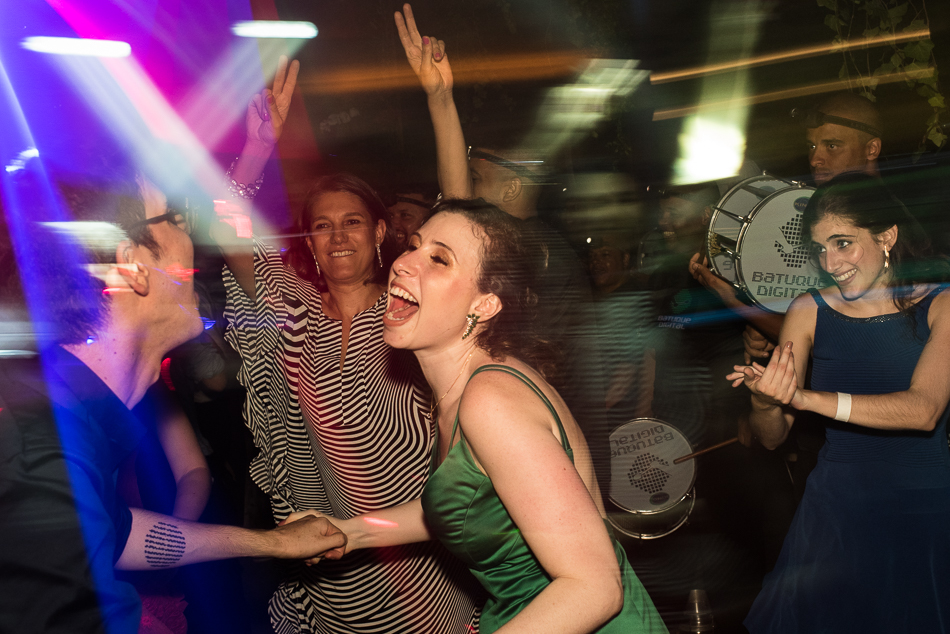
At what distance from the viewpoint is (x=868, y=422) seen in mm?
1342

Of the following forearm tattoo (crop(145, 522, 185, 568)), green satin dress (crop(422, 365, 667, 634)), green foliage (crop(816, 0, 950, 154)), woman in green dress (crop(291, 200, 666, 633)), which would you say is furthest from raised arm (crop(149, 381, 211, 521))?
green foliage (crop(816, 0, 950, 154))

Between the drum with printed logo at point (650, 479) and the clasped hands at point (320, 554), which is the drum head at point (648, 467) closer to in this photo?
the drum with printed logo at point (650, 479)

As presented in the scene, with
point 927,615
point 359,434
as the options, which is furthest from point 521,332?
point 927,615

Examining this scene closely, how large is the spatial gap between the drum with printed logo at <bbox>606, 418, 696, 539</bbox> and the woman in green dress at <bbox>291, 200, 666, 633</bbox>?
1071mm

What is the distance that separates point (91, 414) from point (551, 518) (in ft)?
2.60

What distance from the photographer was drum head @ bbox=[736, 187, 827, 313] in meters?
1.80

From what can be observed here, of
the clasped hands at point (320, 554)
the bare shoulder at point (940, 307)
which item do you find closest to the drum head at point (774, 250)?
the bare shoulder at point (940, 307)

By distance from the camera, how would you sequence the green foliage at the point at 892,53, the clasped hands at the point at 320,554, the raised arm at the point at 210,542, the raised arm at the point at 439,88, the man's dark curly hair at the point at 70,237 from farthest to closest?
the green foliage at the point at 892,53 → the raised arm at the point at 439,88 → the clasped hands at the point at 320,554 → the raised arm at the point at 210,542 → the man's dark curly hair at the point at 70,237

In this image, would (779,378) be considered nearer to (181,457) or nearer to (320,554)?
(320,554)

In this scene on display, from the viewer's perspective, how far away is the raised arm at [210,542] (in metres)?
1.03

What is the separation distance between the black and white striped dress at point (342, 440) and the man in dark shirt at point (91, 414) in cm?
32

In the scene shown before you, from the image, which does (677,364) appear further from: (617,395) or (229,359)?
(229,359)

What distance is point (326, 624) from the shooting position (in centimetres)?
156

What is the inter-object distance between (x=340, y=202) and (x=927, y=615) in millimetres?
1846
